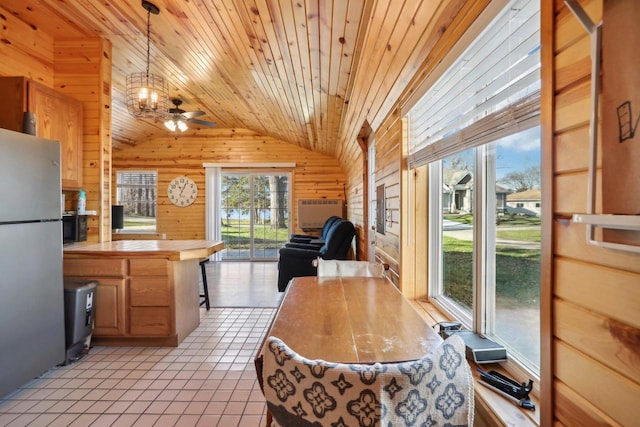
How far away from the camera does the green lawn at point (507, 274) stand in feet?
3.56

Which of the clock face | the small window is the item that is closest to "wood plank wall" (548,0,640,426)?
the clock face

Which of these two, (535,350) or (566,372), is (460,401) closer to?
(566,372)

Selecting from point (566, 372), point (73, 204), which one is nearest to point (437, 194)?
point (566, 372)

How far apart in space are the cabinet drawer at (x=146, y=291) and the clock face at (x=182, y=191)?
14.7 ft

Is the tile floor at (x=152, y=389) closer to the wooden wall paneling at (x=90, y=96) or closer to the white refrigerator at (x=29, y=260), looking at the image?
the white refrigerator at (x=29, y=260)

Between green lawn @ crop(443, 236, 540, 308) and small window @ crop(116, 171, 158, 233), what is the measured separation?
266 inches

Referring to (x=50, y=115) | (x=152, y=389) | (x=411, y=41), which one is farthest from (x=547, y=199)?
(x=50, y=115)

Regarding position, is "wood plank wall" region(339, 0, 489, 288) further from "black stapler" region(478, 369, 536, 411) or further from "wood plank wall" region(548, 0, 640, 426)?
"black stapler" region(478, 369, 536, 411)

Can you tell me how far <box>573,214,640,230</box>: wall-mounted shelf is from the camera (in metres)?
0.50

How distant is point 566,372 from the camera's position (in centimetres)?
73

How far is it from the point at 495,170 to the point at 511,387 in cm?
80

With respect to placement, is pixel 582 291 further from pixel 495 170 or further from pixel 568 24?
pixel 495 170

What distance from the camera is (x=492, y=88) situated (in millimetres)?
1120

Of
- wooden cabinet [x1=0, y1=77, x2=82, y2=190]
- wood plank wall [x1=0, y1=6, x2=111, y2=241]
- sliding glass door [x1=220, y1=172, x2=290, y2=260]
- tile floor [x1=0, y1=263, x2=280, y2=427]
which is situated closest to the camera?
tile floor [x1=0, y1=263, x2=280, y2=427]
